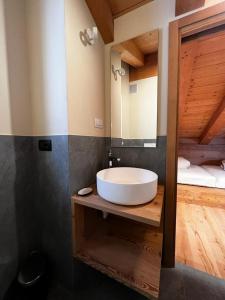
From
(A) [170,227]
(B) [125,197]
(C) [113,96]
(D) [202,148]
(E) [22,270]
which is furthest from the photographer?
(D) [202,148]

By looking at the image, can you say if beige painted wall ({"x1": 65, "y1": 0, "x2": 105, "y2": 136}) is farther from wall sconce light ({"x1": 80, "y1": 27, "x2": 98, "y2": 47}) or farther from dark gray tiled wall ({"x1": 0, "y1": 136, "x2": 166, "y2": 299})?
dark gray tiled wall ({"x1": 0, "y1": 136, "x2": 166, "y2": 299})

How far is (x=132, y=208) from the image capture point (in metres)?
0.81

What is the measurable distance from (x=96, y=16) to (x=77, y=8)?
213 millimetres

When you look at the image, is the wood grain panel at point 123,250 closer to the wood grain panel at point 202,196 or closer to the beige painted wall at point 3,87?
the beige painted wall at point 3,87

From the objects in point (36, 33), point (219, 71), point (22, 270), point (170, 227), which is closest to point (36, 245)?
point (22, 270)

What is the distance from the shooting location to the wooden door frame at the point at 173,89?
3.22ft

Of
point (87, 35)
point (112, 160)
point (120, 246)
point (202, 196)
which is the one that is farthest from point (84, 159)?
point (202, 196)

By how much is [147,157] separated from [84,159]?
52cm

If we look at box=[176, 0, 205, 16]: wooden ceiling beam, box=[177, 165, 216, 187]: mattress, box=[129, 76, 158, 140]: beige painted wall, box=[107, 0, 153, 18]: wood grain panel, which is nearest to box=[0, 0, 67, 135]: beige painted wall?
box=[107, 0, 153, 18]: wood grain panel

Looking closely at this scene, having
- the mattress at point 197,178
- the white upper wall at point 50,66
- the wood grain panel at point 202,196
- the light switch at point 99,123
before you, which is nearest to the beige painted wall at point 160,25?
the white upper wall at point 50,66

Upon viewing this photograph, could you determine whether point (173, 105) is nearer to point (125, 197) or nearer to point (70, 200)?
point (125, 197)

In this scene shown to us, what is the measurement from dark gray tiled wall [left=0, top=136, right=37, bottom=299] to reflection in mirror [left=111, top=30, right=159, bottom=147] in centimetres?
75

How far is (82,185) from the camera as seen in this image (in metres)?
1.07

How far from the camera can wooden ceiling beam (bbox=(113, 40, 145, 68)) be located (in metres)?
1.28
